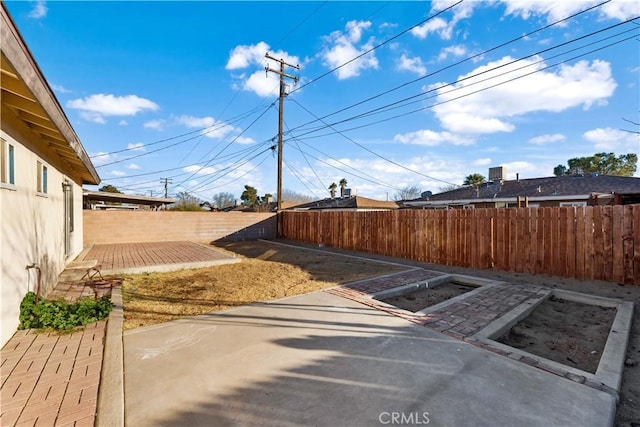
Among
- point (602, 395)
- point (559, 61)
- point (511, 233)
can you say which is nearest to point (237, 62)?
point (559, 61)

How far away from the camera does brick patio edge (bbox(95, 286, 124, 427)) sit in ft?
6.45

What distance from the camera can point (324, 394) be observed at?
227cm

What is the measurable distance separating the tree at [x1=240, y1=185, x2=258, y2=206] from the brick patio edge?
1603 inches

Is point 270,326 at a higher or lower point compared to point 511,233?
lower

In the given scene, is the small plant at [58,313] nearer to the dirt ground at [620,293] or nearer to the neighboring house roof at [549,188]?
the dirt ground at [620,293]

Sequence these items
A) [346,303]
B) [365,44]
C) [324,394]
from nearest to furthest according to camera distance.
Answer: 1. [324,394]
2. [346,303]
3. [365,44]

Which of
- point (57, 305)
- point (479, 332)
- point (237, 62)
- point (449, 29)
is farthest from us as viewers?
point (237, 62)

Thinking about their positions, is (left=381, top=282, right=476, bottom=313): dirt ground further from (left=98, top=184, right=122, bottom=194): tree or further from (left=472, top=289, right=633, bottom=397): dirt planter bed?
(left=98, top=184, right=122, bottom=194): tree

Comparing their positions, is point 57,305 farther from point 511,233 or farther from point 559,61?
Result: point 559,61

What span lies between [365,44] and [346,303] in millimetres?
9120

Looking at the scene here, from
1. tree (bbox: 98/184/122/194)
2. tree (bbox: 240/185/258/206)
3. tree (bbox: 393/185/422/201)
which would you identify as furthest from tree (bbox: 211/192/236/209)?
tree (bbox: 393/185/422/201)

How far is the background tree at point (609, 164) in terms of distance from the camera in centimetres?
2586

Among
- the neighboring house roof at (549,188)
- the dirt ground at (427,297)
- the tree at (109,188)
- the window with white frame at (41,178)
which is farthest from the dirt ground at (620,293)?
the tree at (109,188)

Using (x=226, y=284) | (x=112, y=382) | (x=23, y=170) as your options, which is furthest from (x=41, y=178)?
(x=112, y=382)
